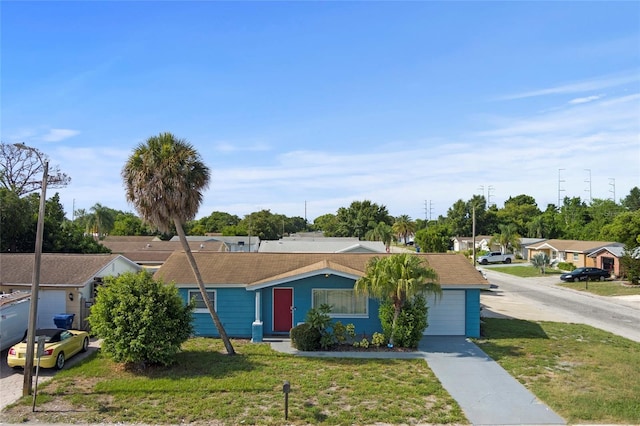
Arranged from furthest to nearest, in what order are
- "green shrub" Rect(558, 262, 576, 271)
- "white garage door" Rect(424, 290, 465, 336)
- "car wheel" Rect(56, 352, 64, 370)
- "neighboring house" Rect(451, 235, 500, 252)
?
"neighboring house" Rect(451, 235, 500, 252) < "green shrub" Rect(558, 262, 576, 271) < "white garage door" Rect(424, 290, 465, 336) < "car wheel" Rect(56, 352, 64, 370)

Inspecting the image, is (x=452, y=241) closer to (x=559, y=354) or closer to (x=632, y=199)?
(x=632, y=199)

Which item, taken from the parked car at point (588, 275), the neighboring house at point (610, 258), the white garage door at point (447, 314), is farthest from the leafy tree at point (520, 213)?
the white garage door at point (447, 314)

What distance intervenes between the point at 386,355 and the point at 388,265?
3.25 metres

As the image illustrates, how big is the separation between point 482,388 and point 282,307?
935 centimetres

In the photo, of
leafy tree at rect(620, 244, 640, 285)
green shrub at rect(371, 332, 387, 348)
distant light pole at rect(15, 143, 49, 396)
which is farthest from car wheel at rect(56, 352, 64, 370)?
leafy tree at rect(620, 244, 640, 285)

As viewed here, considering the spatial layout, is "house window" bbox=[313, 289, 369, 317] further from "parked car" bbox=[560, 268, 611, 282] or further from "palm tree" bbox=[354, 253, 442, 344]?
"parked car" bbox=[560, 268, 611, 282]

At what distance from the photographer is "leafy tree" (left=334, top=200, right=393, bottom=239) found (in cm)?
9606

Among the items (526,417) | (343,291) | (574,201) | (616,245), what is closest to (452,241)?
(574,201)

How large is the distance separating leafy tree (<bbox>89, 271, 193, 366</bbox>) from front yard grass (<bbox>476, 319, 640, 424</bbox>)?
10943mm

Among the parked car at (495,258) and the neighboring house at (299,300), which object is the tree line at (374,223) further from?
the neighboring house at (299,300)

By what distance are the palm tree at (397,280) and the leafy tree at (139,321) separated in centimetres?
686

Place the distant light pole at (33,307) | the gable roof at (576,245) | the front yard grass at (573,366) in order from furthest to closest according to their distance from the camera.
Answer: the gable roof at (576,245)
the distant light pole at (33,307)
the front yard grass at (573,366)

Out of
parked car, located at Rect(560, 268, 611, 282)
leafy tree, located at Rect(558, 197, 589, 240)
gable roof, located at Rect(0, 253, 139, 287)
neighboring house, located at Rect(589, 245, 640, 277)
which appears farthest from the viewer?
leafy tree, located at Rect(558, 197, 589, 240)

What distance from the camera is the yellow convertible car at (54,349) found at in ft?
49.3
